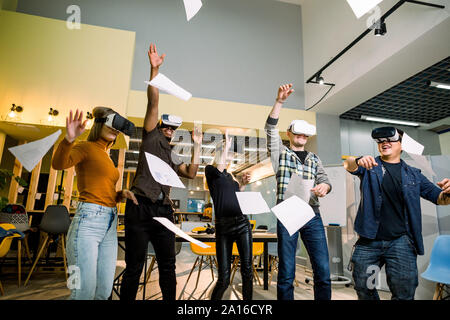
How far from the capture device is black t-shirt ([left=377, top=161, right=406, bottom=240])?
1.71m

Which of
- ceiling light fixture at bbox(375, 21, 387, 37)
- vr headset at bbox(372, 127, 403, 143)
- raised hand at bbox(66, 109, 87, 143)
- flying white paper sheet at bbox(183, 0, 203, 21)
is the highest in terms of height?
ceiling light fixture at bbox(375, 21, 387, 37)

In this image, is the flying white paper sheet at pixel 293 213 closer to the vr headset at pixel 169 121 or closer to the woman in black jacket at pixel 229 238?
the woman in black jacket at pixel 229 238

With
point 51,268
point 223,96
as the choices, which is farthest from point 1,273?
point 223,96

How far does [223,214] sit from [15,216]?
3134mm

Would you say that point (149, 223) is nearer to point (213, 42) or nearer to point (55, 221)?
point (55, 221)

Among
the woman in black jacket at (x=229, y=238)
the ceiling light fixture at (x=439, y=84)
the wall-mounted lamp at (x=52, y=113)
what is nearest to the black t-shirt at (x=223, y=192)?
the woman in black jacket at (x=229, y=238)

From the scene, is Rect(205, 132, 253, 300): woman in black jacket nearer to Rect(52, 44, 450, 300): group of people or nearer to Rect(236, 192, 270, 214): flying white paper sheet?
Rect(52, 44, 450, 300): group of people

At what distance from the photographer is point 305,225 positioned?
1827 mm

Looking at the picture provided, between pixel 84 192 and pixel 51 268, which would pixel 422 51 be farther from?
pixel 51 268

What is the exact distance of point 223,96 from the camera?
5.34 m

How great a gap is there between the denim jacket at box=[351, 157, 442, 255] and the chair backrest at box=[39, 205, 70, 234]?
3.45m

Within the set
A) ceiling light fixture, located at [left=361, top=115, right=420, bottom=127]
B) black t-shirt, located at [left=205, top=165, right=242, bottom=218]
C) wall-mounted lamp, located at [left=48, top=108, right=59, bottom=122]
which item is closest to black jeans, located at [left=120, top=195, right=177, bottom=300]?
black t-shirt, located at [left=205, top=165, right=242, bottom=218]

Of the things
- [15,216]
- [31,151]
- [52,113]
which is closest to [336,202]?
[31,151]

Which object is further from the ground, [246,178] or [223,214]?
[246,178]
